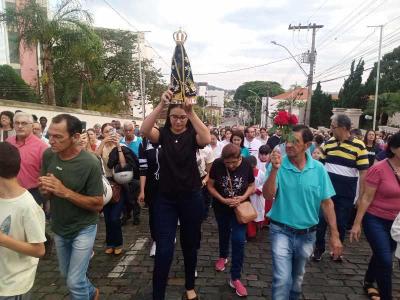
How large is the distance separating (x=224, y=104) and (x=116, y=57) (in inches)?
3892

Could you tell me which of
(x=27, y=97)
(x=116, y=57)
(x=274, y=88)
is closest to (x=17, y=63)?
(x=116, y=57)

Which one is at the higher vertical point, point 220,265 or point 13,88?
point 13,88

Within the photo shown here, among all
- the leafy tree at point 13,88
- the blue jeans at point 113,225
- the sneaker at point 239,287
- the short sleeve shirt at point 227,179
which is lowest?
the sneaker at point 239,287

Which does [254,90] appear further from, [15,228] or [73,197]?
[15,228]

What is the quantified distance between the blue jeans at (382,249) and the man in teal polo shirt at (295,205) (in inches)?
22.2

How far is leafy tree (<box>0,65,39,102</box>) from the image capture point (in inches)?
742

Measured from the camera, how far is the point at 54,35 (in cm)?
1546

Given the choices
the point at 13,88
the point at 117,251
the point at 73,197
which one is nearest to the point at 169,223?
the point at 73,197

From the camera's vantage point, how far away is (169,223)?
11.3 ft

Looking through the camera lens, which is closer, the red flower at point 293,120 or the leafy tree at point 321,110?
the red flower at point 293,120

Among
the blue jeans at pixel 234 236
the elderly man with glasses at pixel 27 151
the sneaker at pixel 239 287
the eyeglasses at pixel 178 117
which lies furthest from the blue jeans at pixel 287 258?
the elderly man with glasses at pixel 27 151

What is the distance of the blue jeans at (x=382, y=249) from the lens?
349 centimetres

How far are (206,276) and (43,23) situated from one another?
14.3 meters

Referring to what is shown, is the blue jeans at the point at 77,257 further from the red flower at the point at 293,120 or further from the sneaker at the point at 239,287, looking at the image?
the red flower at the point at 293,120
